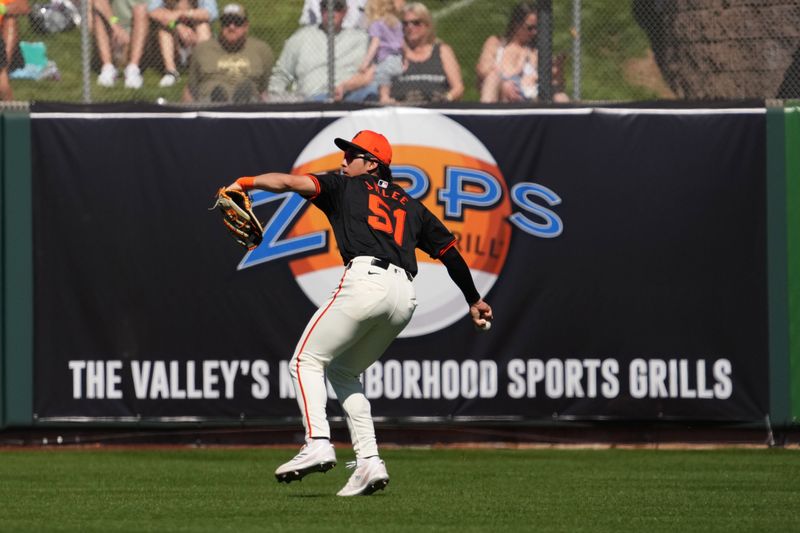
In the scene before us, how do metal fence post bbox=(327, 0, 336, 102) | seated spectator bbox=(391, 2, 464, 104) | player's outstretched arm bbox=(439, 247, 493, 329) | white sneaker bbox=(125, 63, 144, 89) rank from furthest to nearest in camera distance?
white sneaker bbox=(125, 63, 144, 89) → seated spectator bbox=(391, 2, 464, 104) → metal fence post bbox=(327, 0, 336, 102) → player's outstretched arm bbox=(439, 247, 493, 329)

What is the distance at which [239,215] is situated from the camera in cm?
755

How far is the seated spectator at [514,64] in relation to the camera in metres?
11.8

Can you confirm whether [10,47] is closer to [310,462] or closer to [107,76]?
[107,76]

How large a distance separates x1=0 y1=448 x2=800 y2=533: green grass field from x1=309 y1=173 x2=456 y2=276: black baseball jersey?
1326 mm

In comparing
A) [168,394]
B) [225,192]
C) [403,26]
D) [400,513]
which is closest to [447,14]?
[403,26]

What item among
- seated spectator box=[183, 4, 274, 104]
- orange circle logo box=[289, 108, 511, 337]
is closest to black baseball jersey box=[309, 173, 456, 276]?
orange circle logo box=[289, 108, 511, 337]

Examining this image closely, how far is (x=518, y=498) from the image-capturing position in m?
7.84

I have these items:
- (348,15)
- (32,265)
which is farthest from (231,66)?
(32,265)

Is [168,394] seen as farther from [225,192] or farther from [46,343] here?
[225,192]

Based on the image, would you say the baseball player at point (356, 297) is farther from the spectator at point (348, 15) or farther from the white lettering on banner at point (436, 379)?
the spectator at point (348, 15)

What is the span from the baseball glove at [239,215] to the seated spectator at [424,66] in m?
4.35

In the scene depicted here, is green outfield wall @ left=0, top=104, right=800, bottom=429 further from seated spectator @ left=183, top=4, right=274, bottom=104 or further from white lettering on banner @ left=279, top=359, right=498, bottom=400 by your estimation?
white lettering on banner @ left=279, top=359, right=498, bottom=400

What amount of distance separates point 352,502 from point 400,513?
53 centimetres

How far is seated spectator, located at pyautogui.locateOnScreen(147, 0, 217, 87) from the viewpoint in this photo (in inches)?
466
